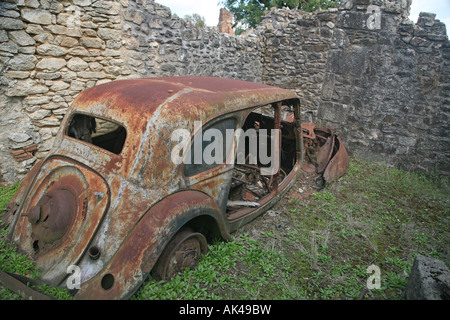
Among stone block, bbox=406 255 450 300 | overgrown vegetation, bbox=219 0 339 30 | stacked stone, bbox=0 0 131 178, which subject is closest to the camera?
stone block, bbox=406 255 450 300

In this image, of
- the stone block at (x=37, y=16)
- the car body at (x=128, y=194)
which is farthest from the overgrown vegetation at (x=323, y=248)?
the stone block at (x=37, y=16)

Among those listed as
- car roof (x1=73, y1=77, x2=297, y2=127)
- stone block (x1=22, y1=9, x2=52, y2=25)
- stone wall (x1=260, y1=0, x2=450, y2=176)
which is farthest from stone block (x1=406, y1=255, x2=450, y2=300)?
stone block (x1=22, y1=9, x2=52, y2=25)

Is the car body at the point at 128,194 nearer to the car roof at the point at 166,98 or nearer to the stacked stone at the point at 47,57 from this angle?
the car roof at the point at 166,98

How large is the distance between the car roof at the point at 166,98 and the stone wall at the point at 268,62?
6.02 feet

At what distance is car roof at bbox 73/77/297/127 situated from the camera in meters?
2.29

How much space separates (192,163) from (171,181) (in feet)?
0.85

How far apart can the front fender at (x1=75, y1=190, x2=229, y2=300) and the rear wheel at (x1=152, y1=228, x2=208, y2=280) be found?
8.9 inches

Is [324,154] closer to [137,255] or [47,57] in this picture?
[137,255]

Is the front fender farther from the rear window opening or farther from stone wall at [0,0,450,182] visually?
stone wall at [0,0,450,182]

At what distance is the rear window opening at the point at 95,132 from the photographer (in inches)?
108

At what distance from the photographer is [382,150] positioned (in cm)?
613

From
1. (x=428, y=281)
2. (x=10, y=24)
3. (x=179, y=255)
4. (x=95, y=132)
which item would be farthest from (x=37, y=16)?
(x=428, y=281)
